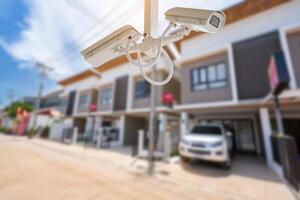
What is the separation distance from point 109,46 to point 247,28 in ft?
32.6

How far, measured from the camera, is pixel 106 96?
677 inches

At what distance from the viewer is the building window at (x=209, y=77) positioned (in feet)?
30.2

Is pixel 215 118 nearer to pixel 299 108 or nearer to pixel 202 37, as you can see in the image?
pixel 299 108

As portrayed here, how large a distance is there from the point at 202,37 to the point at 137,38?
9.66m

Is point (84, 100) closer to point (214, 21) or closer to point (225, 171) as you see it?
point (225, 171)

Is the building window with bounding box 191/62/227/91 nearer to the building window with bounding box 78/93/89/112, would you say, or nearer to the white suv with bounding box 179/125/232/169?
the white suv with bounding box 179/125/232/169

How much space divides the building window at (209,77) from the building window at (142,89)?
14.7ft

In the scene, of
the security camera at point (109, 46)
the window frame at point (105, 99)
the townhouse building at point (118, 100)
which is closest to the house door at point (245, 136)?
the townhouse building at point (118, 100)

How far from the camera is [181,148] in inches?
287

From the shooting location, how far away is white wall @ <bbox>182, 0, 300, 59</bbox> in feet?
25.1

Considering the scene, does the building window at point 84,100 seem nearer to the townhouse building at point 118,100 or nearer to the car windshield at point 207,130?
the townhouse building at point 118,100

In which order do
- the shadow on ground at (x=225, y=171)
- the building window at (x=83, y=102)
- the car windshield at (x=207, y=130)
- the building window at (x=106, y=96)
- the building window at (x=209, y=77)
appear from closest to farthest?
1. the shadow on ground at (x=225, y=171)
2. the car windshield at (x=207, y=130)
3. the building window at (x=209, y=77)
4. the building window at (x=106, y=96)
5. the building window at (x=83, y=102)

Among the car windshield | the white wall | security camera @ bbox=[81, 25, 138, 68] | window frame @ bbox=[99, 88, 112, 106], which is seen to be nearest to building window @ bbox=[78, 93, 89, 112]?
window frame @ bbox=[99, 88, 112, 106]

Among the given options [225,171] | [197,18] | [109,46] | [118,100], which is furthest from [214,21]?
[118,100]
